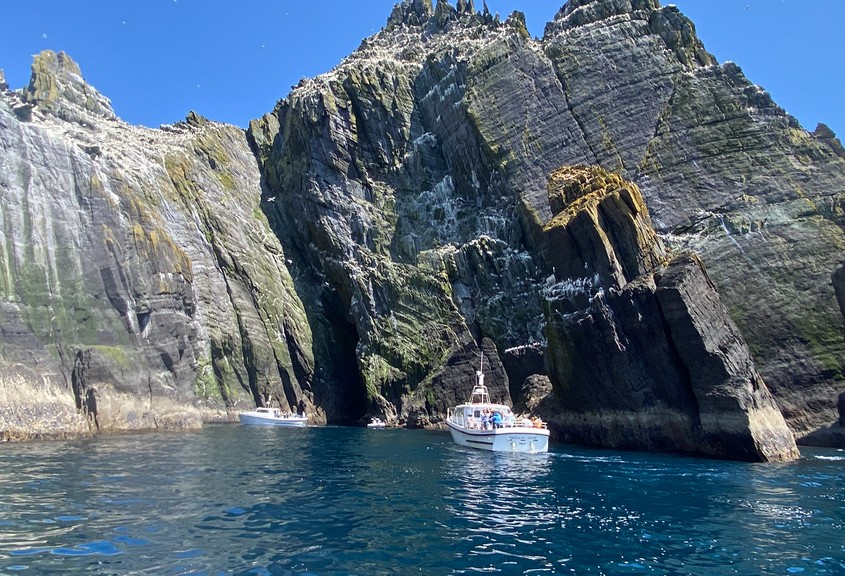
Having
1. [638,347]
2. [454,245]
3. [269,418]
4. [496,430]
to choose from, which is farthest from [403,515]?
[454,245]

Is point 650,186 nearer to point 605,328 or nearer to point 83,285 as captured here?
point 605,328

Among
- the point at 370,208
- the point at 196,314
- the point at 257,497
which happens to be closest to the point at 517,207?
the point at 370,208

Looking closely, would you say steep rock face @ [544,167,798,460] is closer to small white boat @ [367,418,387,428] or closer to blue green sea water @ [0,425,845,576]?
blue green sea water @ [0,425,845,576]

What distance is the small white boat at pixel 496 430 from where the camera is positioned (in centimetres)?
4094

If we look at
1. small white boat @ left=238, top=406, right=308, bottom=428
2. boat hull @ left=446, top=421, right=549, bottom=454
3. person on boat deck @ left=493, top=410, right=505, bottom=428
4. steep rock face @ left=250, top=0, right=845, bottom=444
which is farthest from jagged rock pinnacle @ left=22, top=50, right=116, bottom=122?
boat hull @ left=446, top=421, right=549, bottom=454

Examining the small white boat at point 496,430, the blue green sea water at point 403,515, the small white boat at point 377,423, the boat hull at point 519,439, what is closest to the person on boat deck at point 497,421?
the small white boat at point 496,430

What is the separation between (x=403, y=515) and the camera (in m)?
20.5

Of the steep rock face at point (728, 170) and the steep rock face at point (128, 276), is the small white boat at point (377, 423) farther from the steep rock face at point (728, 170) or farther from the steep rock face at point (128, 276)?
the steep rock face at point (728, 170)

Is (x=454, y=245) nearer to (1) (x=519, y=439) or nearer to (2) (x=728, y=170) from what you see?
(2) (x=728, y=170)

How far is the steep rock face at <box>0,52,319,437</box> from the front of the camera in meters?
45.5

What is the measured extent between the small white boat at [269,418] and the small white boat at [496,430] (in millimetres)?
24156

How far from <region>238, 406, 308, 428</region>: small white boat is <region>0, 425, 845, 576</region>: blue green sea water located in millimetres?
30740

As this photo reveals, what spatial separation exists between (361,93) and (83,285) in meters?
47.3

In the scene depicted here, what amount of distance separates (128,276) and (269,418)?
2086 cm
